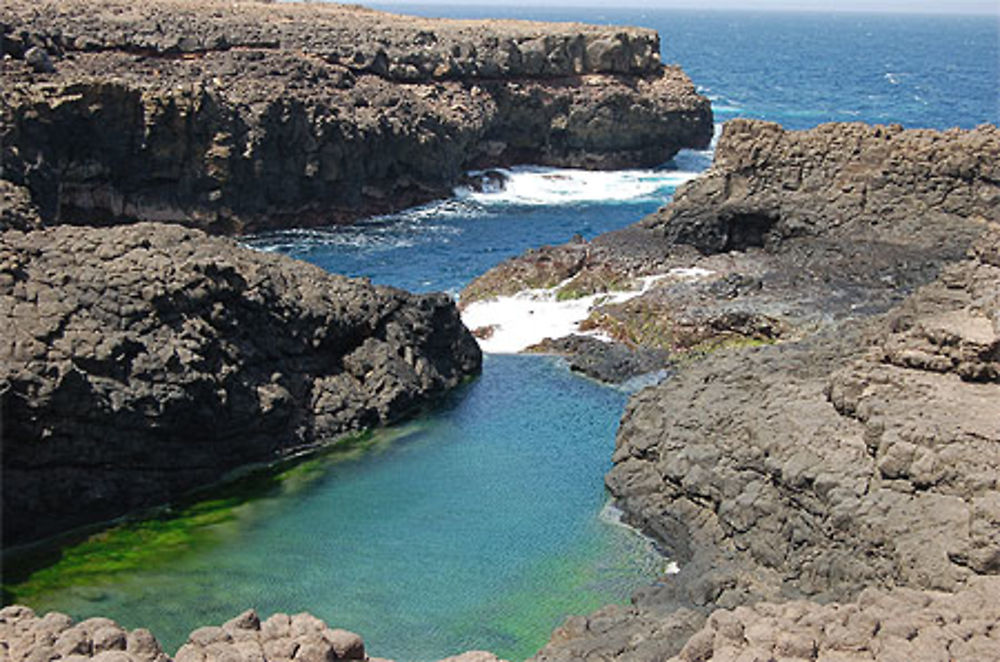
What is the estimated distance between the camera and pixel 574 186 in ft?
240

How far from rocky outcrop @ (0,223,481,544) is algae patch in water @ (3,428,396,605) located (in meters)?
0.56

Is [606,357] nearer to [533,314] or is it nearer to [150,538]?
[533,314]

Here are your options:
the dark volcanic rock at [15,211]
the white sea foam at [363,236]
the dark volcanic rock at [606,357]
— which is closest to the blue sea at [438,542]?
the dark volcanic rock at [606,357]

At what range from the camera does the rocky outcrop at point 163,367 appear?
85.5 feet

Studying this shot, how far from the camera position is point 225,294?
30094 millimetres

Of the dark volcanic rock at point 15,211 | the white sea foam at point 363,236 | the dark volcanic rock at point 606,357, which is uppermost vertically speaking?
the dark volcanic rock at point 15,211

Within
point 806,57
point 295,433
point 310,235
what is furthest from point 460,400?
point 806,57

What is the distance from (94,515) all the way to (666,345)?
19.3 metres

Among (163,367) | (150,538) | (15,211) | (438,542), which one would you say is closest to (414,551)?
(438,542)

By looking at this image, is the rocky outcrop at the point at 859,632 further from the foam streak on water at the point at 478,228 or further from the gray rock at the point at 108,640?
the foam streak on water at the point at 478,228

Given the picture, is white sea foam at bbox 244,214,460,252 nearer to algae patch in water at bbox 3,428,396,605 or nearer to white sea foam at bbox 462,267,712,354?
white sea foam at bbox 462,267,712,354

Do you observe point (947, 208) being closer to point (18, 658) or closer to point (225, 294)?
point (225, 294)

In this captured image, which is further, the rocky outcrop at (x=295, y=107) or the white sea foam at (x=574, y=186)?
the white sea foam at (x=574, y=186)

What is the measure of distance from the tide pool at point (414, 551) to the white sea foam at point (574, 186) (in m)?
38.2
